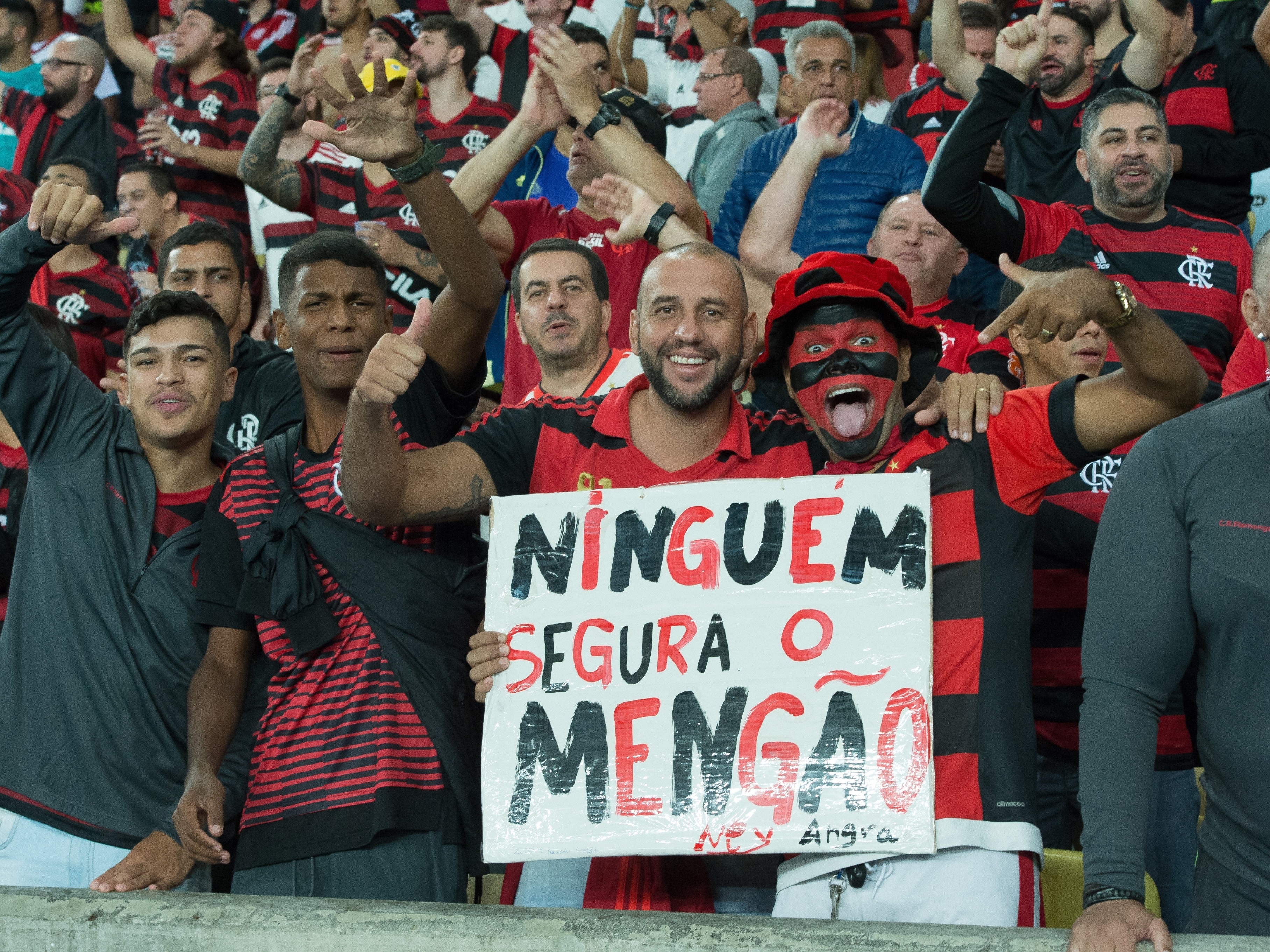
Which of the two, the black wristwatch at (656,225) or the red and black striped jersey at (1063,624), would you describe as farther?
the black wristwatch at (656,225)

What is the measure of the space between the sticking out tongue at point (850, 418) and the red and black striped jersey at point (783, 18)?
6124 millimetres

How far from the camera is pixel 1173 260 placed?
5062mm

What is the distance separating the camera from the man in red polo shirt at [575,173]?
4598 mm

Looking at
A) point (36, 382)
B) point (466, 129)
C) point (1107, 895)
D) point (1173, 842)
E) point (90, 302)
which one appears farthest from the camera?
point (466, 129)

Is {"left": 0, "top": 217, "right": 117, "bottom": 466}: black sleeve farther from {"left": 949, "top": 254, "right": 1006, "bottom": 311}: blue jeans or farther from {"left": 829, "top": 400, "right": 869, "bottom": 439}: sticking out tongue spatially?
{"left": 949, "top": 254, "right": 1006, "bottom": 311}: blue jeans

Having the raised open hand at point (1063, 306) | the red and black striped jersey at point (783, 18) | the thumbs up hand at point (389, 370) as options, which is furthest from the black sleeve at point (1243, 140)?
the thumbs up hand at point (389, 370)

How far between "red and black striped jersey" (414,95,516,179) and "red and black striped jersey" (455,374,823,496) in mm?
4120

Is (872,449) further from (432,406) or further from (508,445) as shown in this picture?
(432,406)

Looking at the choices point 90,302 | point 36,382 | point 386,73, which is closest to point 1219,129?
point 386,73

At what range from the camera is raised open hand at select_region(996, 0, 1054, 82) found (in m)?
5.12

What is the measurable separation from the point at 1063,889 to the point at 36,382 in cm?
286

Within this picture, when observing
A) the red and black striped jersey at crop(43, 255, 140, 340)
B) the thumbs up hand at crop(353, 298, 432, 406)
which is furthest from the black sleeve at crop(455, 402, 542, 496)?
the red and black striped jersey at crop(43, 255, 140, 340)

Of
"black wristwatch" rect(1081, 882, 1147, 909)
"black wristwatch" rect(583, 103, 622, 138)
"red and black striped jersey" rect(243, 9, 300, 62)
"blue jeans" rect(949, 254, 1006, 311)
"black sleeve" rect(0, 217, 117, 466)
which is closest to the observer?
"black wristwatch" rect(1081, 882, 1147, 909)

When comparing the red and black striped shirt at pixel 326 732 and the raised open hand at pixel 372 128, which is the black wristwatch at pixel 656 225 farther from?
the red and black striped shirt at pixel 326 732
